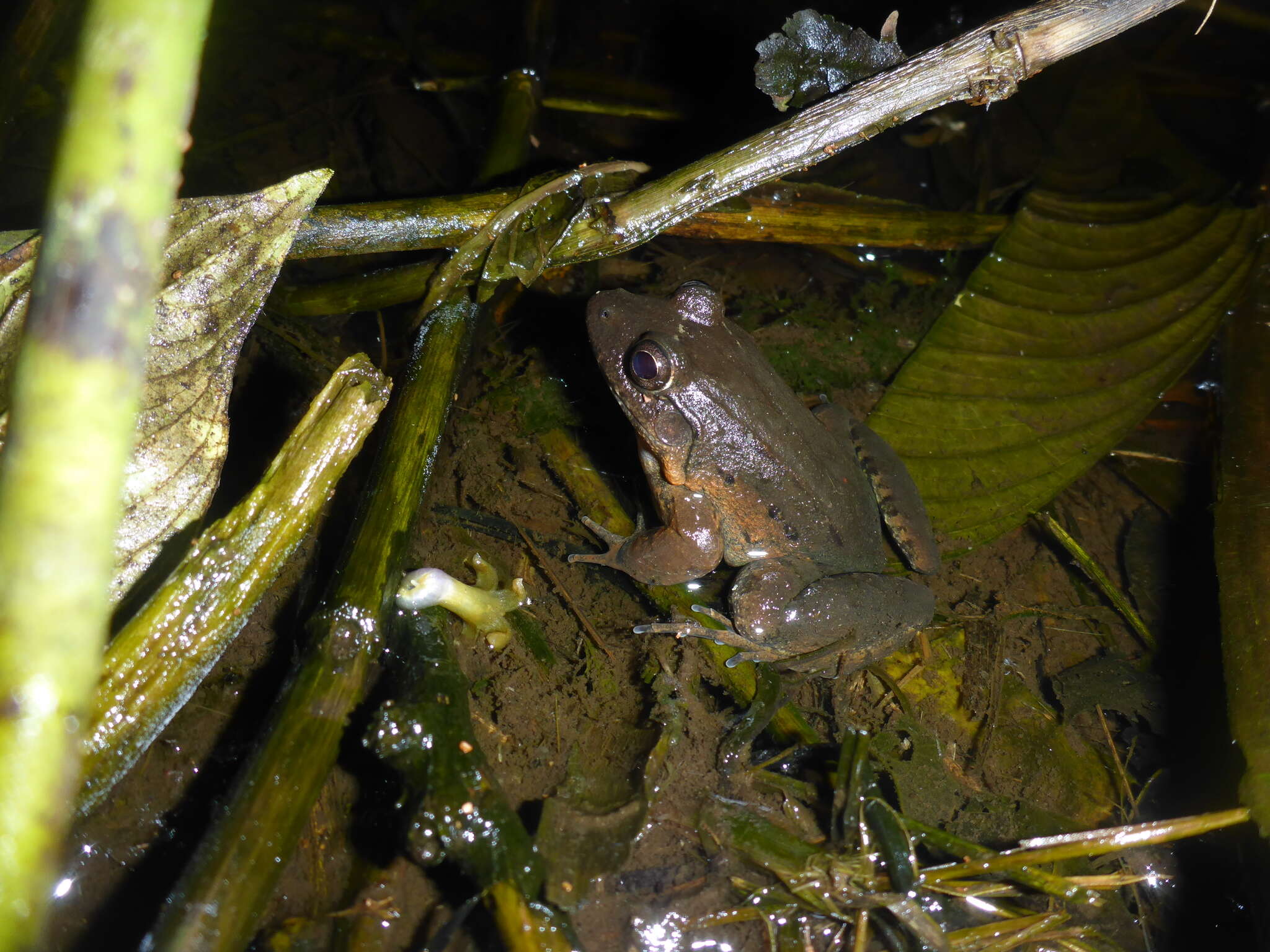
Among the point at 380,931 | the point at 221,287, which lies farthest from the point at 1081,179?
the point at 380,931

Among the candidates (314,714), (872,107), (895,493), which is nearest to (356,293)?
(314,714)

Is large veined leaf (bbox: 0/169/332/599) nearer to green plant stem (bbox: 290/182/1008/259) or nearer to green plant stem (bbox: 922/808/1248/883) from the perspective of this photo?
green plant stem (bbox: 290/182/1008/259)

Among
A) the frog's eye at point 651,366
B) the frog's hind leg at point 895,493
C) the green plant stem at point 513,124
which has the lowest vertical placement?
the frog's hind leg at point 895,493

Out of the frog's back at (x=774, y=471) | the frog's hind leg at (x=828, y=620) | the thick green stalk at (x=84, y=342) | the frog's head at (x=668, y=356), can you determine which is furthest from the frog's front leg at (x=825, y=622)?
the thick green stalk at (x=84, y=342)

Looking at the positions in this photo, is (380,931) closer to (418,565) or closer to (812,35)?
(418,565)

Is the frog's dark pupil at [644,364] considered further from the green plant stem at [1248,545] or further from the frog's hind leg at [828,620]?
the green plant stem at [1248,545]

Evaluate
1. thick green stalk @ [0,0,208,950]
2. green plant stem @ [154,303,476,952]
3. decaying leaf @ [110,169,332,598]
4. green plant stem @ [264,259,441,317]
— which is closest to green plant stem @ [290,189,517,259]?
green plant stem @ [264,259,441,317]
